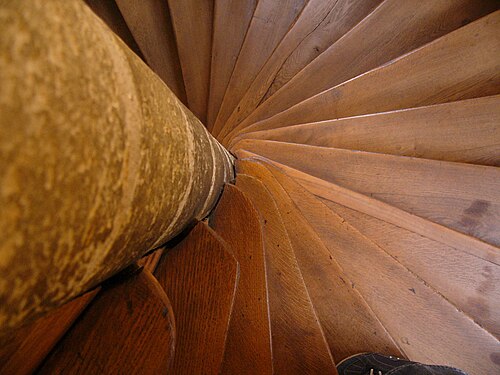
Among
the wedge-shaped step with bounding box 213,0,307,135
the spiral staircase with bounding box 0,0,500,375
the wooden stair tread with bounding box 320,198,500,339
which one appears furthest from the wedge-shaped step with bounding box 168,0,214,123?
Result: the wooden stair tread with bounding box 320,198,500,339

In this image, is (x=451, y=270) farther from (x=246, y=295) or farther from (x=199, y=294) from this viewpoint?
(x=199, y=294)

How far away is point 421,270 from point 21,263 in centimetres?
134

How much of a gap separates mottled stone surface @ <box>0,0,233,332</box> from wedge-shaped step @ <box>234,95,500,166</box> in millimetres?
1273

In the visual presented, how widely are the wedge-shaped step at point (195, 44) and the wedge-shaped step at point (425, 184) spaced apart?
112cm

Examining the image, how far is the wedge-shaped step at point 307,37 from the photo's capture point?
5.57ft

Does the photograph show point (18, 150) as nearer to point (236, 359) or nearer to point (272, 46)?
point (236, 359)

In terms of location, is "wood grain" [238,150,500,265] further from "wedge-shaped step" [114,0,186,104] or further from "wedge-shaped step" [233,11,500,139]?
"wedge-shaped step" [114,0,186,104]

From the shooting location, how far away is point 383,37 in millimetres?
1496

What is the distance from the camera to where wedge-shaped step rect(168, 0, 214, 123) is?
1.82 metres

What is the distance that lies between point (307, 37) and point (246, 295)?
1.65m

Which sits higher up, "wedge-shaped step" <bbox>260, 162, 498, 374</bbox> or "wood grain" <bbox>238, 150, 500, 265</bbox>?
"wood grain" <bbox>238, 150, 500, 265</bbox>

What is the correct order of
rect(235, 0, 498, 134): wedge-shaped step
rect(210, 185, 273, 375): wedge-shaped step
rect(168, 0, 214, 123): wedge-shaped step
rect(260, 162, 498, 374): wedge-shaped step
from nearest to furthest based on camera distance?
rect(210, 185, 273, 375): wedge-shaped step < rect(260, 162, 498, 374): wedge-shaped step < rect(235, 0, 498, 134): wedge-shaped step < rect(168, 0, 214, 123): wedge-shaped step

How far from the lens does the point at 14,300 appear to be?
0.59ft

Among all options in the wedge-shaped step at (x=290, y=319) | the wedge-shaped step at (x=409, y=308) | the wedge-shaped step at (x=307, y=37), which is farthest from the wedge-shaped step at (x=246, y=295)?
the wedge-shaped step at (x=307, y=37)
